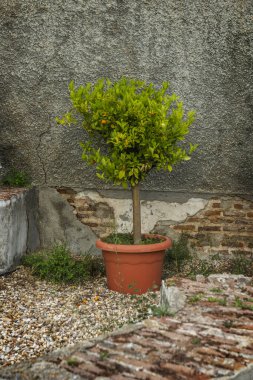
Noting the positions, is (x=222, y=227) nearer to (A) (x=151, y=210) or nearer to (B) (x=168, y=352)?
(A) (x=151, y=210)

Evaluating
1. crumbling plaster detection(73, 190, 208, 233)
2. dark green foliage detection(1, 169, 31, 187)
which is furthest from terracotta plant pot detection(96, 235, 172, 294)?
dark green foliage detection(1, 169, 31, 187)

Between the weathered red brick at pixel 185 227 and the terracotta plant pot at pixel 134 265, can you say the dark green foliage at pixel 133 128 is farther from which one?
the weathered red brick at pixel 185 227

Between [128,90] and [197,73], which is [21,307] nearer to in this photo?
[128,90]

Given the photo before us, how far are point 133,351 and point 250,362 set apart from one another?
0.54 m

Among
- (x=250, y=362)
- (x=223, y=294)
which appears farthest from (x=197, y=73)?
(x=250, y=362)

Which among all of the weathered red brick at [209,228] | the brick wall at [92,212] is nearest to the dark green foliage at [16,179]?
the brick wall at [92,212]

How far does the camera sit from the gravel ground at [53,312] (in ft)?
10.4

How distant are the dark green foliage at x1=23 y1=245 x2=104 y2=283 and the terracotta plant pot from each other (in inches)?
12.7

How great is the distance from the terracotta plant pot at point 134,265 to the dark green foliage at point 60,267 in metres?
0.32

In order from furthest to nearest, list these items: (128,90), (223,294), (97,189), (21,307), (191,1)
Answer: (97,189) → (191,1) → (128,90) → (21,307) → (223,294)

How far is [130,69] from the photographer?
4805 mm

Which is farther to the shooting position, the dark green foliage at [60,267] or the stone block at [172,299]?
the dark green foliage at [60,267]

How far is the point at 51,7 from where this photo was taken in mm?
4820

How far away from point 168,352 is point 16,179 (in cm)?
301
